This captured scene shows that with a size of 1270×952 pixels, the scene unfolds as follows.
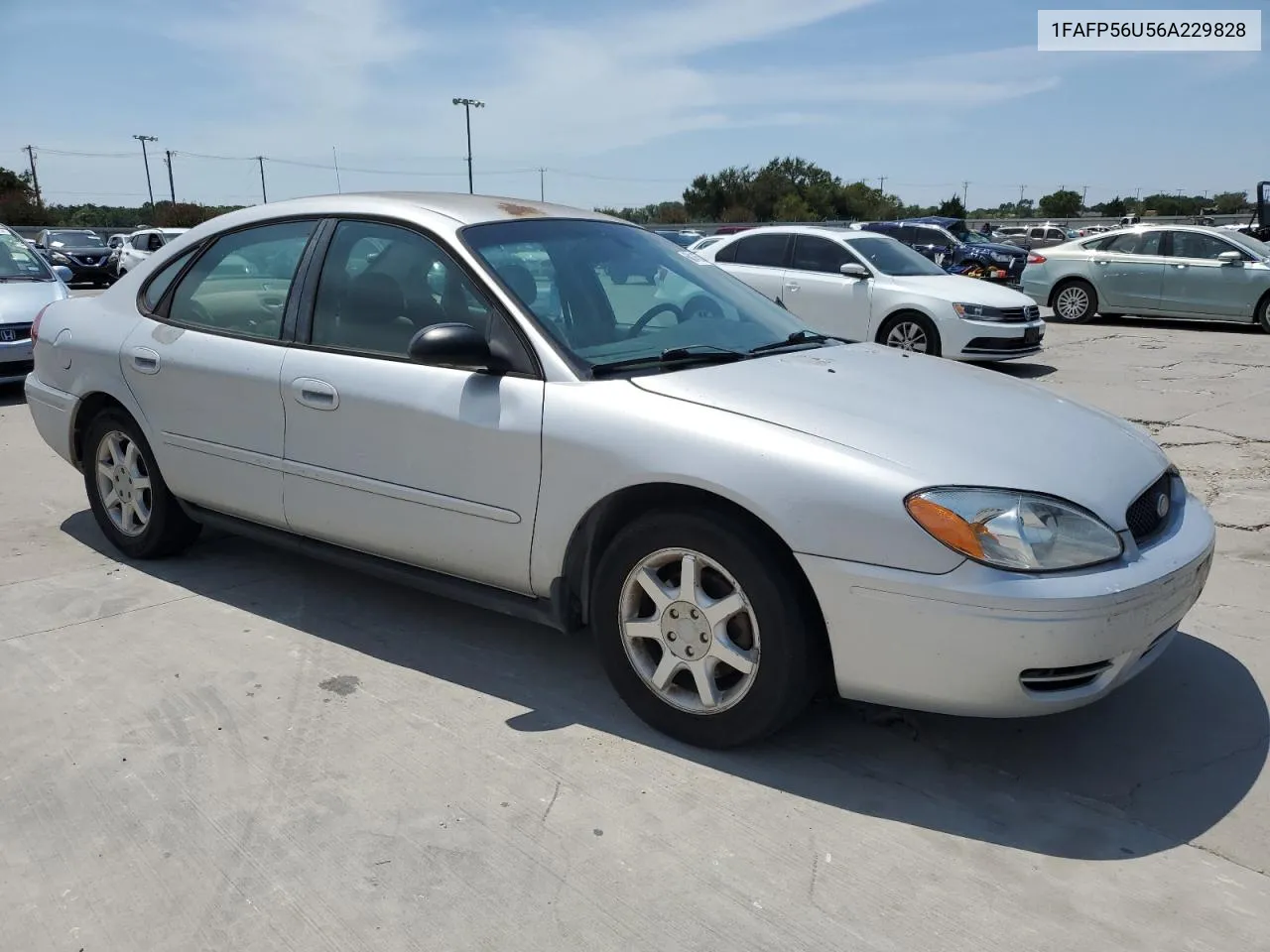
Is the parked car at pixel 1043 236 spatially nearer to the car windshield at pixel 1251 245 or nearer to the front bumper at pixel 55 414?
the car windshield at pixel 1251 245

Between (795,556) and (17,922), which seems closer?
(17,922)

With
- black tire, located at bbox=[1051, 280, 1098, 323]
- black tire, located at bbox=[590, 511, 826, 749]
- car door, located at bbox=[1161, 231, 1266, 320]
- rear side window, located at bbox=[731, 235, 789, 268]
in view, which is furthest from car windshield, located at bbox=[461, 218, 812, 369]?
black tire, located at bbox=[1051, 280, 1098, 323]

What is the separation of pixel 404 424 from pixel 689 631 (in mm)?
1231

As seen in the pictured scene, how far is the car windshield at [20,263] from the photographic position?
9820 mm

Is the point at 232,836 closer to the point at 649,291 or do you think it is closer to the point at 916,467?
the point at 916,467

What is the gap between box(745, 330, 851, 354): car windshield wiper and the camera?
12.2 feet

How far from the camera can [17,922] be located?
2393 millimetres

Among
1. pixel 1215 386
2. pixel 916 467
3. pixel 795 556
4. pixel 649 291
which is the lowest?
pixel 1215 386

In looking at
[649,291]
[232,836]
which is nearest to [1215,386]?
[649,291]

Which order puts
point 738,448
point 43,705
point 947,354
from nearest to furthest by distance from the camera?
point 738,448 → point 43,705 → point 947,354

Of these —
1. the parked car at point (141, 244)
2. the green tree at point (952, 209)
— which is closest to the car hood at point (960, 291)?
the parked car at point (141, 244)

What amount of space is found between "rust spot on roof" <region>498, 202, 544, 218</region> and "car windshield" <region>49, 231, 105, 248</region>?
96.2 feet

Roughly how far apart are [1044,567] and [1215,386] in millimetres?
8402

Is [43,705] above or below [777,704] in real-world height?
below
